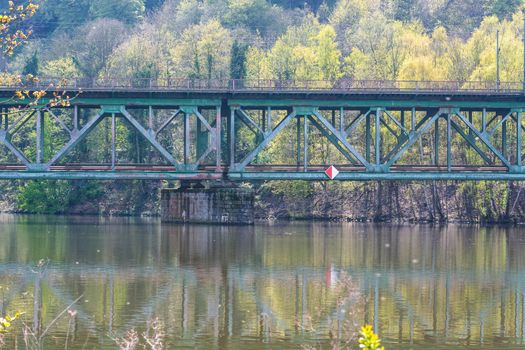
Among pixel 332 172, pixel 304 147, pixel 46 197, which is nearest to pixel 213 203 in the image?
pixel 304 147

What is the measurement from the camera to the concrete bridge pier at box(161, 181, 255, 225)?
235ft

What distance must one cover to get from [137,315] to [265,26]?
119 metres

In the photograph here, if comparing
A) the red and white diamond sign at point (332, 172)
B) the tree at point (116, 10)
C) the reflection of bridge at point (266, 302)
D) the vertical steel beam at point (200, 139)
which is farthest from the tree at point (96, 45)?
the reflection of bridge at point (266, 302)

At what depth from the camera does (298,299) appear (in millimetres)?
33375

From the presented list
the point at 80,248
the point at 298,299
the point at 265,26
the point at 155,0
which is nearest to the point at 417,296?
the point at 298,299

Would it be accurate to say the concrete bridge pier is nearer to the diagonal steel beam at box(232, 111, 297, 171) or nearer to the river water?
the diagonal steel beam at box(232, 111, 297, 171)

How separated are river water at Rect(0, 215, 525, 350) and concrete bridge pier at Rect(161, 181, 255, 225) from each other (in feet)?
29.4

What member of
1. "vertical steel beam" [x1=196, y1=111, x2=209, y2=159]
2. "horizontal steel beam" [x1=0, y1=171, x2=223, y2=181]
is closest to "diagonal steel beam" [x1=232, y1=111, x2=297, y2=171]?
"horizontal steel beam" [x1=0, y1=171, x2=223, y2=181]

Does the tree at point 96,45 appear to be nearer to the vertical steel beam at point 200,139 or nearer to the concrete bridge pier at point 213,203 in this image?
the vertical steel beam at point 200,139

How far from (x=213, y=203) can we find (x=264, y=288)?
117 ft

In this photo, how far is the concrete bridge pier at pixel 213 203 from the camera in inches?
2817

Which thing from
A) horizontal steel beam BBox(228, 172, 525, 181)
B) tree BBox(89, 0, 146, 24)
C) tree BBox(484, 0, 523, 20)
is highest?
tree BBox(89, 0, 146, 24)

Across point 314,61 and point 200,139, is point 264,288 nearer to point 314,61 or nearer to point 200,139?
point 200,139

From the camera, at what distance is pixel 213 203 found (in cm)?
7162
